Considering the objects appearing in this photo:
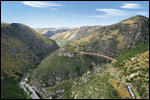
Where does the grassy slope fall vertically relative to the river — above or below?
above

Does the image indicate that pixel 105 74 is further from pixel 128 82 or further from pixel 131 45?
pixel 131 45

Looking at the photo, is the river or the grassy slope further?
the river

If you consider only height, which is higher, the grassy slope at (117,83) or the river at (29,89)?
the grassy slope at (117,83)

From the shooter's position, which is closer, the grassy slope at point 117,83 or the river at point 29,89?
the grassy slope at point 117,83

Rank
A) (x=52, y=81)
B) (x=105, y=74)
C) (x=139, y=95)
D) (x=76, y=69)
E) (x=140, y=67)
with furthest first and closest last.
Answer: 1. (x=76, y=69)
2. (x=52, y=81)
3. (x=105, y=74)
4. (x=140, y=67)
5. (x=139, y=95)

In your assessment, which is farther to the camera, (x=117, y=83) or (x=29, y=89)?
(x=29, y=89)

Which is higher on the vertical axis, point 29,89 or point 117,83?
point 117,83

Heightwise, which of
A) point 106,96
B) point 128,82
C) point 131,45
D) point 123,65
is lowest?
point 106,96

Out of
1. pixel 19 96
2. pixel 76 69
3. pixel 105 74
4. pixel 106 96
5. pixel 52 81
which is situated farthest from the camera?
pixel 76 69

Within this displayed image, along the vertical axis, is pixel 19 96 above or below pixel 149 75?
below

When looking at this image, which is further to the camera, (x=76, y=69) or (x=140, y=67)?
(x=76, y=69)

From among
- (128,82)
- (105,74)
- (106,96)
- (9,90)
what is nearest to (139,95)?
(128,82)
